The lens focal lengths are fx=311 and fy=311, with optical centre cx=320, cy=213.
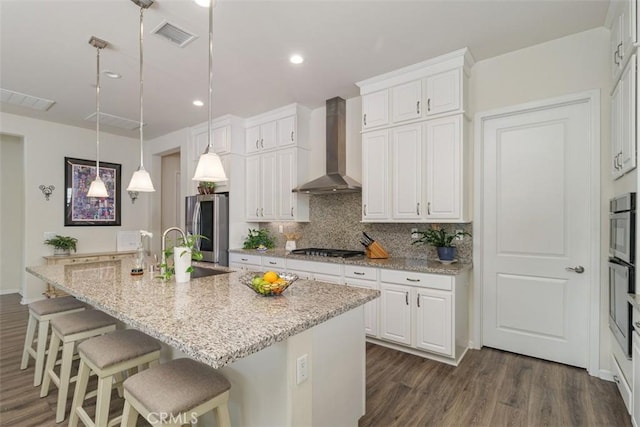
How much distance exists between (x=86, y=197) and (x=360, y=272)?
201 inches

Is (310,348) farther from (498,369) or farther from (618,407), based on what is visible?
(618,407)

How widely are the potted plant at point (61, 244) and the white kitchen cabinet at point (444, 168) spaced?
547cm

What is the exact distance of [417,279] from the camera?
9.50 ft

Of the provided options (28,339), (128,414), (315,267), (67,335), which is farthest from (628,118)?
(28,339)

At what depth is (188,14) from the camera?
92.0 inches

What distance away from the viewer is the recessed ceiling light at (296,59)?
2932 mm

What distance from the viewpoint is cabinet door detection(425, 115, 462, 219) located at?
2.92 metres

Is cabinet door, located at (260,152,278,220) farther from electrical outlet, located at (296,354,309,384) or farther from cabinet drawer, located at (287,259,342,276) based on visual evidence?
electrical outlet, located at (296,354,309,384)

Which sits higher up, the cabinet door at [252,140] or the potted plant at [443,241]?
the cabinet door at [252,140]

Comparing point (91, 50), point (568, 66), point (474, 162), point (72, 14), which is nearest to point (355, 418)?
point (474, 162)

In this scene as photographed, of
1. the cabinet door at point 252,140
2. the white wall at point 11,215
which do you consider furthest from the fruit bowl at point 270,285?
the white wall at point 11,215

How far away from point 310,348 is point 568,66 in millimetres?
3139

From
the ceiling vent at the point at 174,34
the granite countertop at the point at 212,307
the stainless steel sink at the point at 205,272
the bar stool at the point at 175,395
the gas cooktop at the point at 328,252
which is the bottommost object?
the bar stool at the point at 175,395

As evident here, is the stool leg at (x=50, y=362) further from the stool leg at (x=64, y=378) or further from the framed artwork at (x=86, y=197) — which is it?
the framed artwork at (x=86, y=197)
